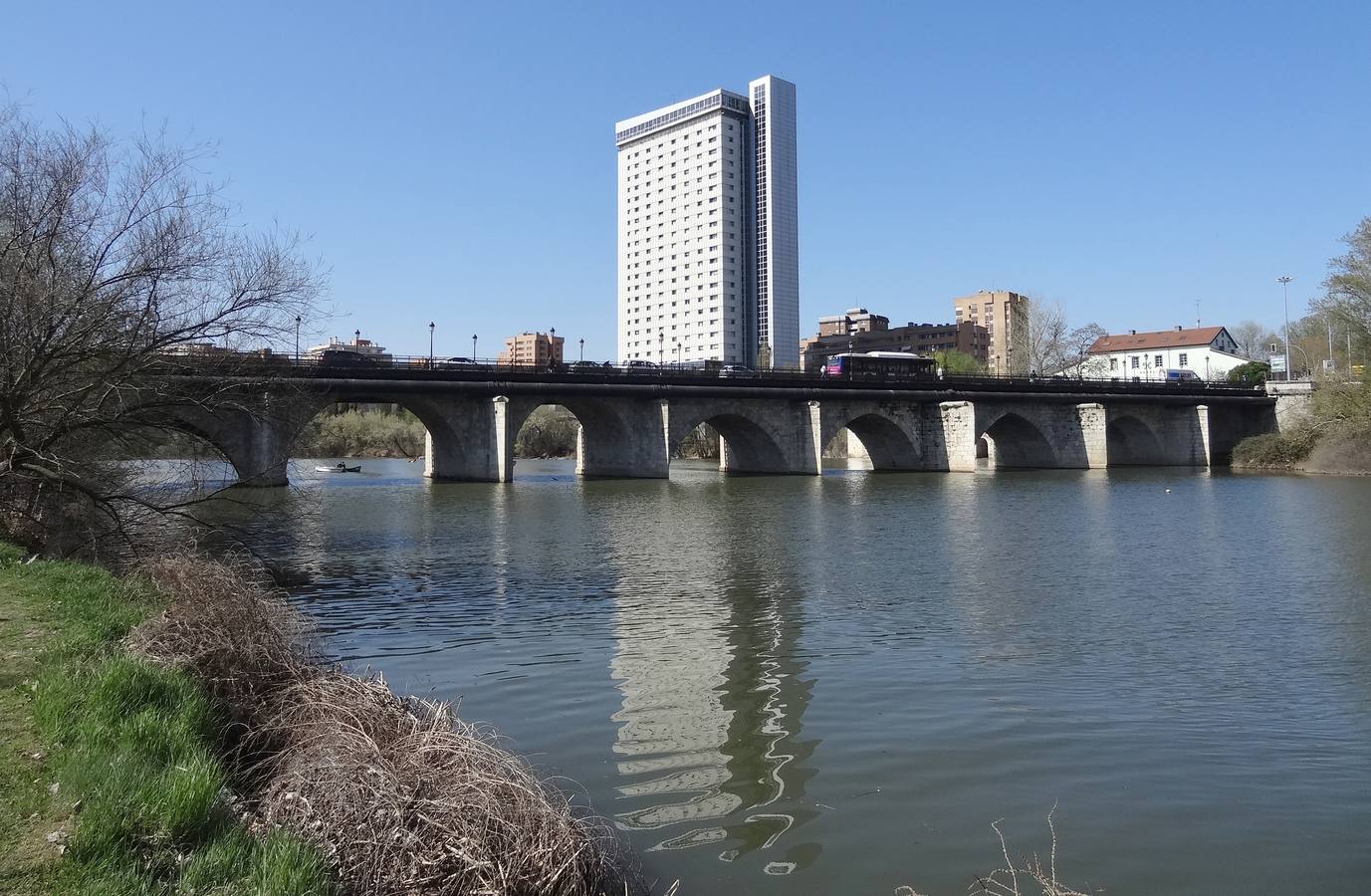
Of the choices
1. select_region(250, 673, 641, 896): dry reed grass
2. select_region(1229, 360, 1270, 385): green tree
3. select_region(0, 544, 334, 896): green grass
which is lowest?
select_region(250, 673, 641, 896): dry reed grass

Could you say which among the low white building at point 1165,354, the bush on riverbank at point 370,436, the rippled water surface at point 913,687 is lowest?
the rippled water surface at point 913,687

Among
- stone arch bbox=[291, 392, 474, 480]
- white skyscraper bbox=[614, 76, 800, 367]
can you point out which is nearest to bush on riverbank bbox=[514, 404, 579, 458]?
white skyscraper bbox=[614, 76, 800, 367]

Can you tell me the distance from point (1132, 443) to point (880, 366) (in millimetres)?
22976

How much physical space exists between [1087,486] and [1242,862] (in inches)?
1674

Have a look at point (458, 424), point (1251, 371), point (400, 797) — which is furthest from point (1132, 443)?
point (400, 797)

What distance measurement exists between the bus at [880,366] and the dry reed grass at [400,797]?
57.5 metres

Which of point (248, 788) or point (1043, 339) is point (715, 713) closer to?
point (248, 788)

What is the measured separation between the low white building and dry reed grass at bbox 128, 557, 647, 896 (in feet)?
326

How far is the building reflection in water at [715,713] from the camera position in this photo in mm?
6488

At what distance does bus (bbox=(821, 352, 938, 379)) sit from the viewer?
6366 cm

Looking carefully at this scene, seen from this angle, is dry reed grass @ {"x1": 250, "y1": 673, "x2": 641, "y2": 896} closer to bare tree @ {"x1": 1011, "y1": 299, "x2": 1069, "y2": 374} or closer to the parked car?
the parked car

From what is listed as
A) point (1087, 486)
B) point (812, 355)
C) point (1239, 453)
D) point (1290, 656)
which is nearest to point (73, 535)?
point (1290, 656)

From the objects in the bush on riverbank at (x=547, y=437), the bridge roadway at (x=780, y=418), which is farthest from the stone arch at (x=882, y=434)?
the bush on riverbank at (x=547, y=437)

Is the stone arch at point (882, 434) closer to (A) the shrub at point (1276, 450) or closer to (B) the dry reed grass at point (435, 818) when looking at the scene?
(A) the shrub at point (1276, 450)
